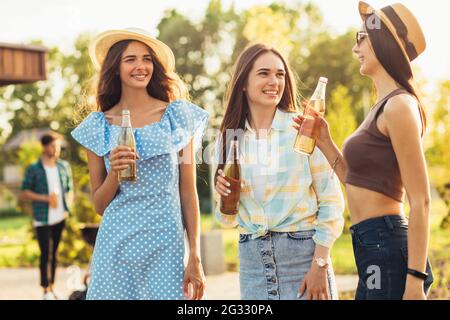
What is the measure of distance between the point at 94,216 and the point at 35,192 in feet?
9.31

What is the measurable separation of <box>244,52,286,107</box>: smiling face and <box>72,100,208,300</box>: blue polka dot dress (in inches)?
17.9

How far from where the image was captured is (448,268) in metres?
9.79

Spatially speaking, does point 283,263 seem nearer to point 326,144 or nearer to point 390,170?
→ point 326,144

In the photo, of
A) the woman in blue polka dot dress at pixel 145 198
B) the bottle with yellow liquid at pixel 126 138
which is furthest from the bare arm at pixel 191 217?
the bottle with yellow liquid at pixel 126 138

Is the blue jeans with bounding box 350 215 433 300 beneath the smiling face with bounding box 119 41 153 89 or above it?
beneath

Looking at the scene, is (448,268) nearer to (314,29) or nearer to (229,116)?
(229,116)

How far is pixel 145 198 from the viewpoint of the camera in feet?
11.4

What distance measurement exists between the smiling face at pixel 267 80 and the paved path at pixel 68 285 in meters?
4.84

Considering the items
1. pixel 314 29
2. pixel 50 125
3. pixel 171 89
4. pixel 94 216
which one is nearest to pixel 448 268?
pixel 94 216

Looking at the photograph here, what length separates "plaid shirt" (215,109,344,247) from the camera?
10.7 ft

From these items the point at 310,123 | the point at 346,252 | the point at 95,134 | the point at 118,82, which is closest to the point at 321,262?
the point at 310,123

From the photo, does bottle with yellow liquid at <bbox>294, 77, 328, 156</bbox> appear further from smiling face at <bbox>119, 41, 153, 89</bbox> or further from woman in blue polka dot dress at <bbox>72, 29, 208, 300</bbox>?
smiling face at <bbox>119, 41, 153, 89</bbox>

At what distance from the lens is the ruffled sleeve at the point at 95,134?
358 centimetres

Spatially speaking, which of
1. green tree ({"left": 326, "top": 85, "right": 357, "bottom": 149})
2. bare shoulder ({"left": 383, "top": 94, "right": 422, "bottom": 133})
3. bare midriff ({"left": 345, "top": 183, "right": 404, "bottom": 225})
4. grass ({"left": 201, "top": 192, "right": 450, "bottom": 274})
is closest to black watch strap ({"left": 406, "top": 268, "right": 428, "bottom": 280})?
bare midriff ({"left": 345, "top": 183, "right": 404, "bottom": 225})
